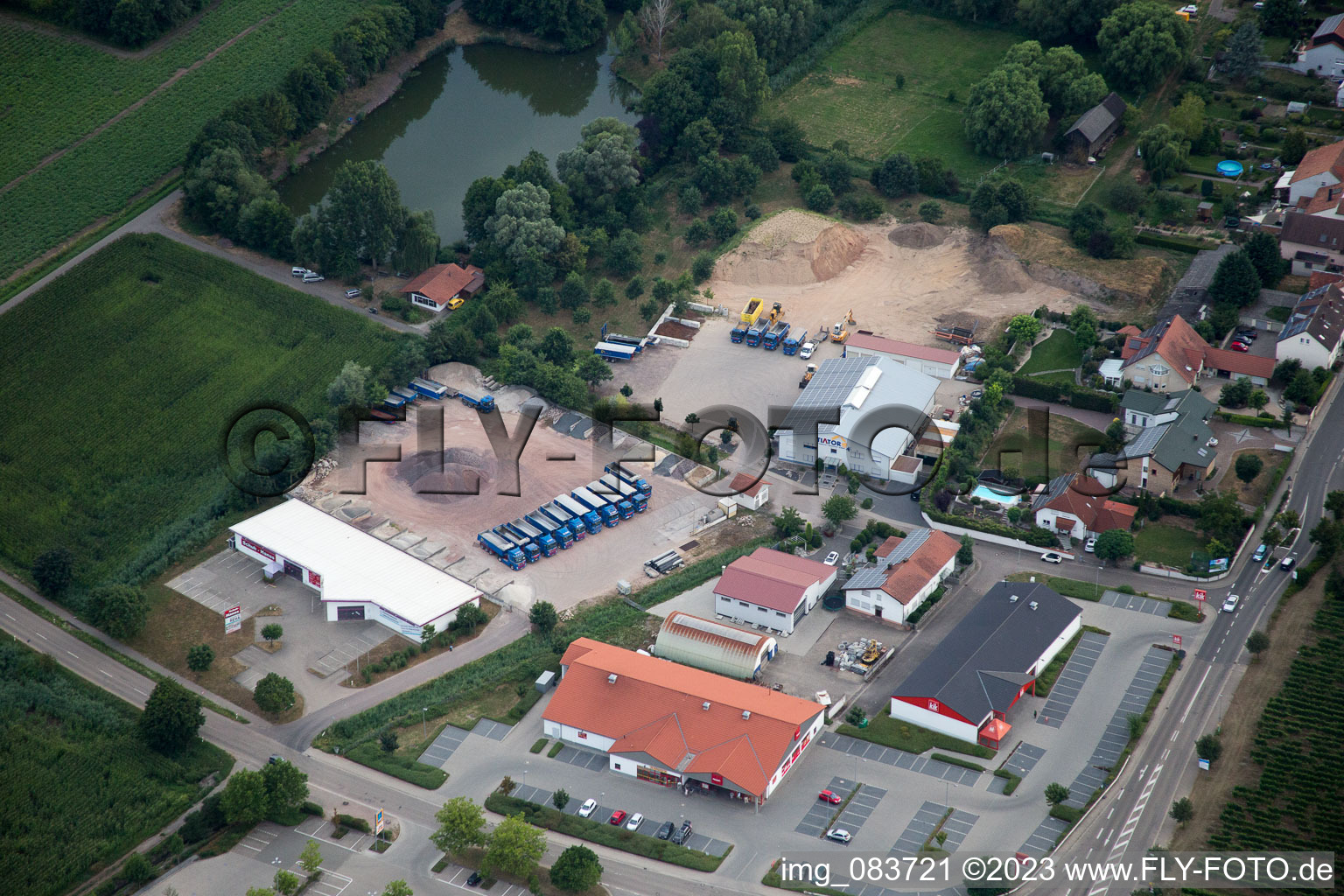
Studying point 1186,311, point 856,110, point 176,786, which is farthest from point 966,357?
point 176,786

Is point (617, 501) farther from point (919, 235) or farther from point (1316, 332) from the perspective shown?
point (1316, 332)

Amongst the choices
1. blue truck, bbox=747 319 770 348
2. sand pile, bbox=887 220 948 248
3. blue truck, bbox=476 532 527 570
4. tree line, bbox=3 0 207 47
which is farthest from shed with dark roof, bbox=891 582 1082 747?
tree line, bbox=3 0 207 47

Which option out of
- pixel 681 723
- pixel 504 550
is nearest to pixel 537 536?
pixel 504 550

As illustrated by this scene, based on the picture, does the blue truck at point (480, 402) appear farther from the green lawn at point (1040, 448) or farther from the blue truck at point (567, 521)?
the green lawn at point (1040, 448)

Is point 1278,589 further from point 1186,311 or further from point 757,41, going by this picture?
point 757,41

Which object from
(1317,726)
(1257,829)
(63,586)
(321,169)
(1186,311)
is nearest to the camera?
(1257,829)

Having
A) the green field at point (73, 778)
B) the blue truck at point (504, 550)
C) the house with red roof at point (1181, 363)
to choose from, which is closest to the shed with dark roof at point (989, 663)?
the house with red roof at point (1181, 363)
